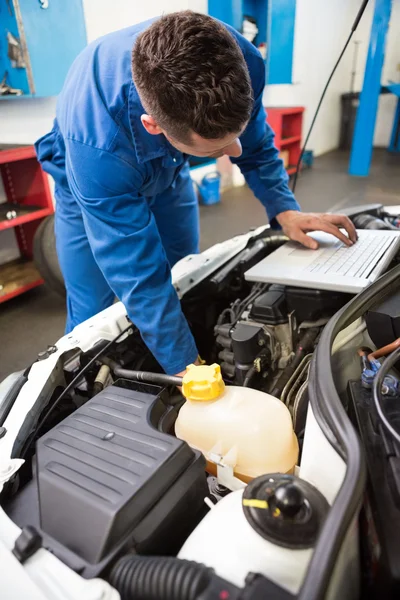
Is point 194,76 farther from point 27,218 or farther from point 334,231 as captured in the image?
point 27,218

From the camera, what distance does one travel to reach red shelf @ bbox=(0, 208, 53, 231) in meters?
2.25

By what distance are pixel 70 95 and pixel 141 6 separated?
2.72m

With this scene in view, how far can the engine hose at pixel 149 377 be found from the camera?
0.76 metres

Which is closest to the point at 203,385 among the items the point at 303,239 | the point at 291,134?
the point at 303,239

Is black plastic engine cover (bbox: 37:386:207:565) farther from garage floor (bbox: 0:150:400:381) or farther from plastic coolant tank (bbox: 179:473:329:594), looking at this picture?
garage floor (bbox: 0:150:400:381)

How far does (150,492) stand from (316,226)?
0.86 m

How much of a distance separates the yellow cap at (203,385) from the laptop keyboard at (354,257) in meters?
0.42

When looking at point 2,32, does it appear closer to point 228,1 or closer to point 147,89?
point 147,89

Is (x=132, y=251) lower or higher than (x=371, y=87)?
higher

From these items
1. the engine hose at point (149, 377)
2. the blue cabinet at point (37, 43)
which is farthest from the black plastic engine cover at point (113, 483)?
the blue cabinet at point (37, 43)

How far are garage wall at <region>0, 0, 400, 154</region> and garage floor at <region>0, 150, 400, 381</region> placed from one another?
0.76 metres

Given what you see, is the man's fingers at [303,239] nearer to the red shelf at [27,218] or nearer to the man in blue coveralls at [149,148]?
the man in blue coveralls at [149,148]

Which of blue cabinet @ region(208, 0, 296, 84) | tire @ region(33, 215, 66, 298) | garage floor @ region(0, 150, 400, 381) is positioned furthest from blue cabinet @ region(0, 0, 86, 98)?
blue cabinet @ region(208, 0, 296, 84)

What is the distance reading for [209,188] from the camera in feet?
13.8
